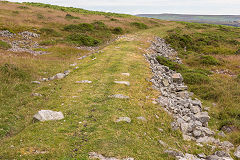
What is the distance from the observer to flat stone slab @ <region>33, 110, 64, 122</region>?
27.3 feet

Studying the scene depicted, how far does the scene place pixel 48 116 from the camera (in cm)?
855

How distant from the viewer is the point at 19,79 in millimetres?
14266

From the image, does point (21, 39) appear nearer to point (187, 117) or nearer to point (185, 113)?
point (185, 113)

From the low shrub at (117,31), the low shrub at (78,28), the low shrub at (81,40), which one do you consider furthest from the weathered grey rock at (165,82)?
the low shrub at (117,31)

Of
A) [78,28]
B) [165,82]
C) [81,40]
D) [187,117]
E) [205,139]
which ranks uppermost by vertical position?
[78,28]

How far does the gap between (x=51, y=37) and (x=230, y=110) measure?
31253 mm

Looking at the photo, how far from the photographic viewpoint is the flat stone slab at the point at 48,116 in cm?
834

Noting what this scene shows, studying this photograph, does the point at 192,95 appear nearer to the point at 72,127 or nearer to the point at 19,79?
the point at 72,127

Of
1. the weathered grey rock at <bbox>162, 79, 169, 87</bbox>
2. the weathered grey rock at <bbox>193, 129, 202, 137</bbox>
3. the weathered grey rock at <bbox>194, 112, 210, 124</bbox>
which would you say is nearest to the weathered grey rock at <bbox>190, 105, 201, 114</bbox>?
the weathered grey rock at <bbox>194, 112, 210, 124</bbox>

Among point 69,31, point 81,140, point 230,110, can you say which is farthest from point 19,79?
point 69,31

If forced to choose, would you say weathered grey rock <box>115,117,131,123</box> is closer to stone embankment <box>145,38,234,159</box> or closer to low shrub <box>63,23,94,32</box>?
stone embankment <box>145,38,234,159</box>

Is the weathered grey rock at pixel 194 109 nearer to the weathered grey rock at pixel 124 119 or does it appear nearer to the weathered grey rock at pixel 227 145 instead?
the weathered grey rock at pixel 227 145

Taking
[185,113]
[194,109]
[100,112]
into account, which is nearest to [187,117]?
[185,113]

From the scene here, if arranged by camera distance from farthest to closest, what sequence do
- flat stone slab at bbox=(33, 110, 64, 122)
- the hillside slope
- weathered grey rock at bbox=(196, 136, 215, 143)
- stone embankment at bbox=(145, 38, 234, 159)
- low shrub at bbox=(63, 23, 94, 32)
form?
low shrub at bbox=(63, 23, 94, 32)
stone embankment at bbox=(145, 38, 234, 159)
weathered grey rock at bbox=(196, 136, 215, 143)
flat stone slab at bbox=(33, 110, 64, 122)
the hillside slope
